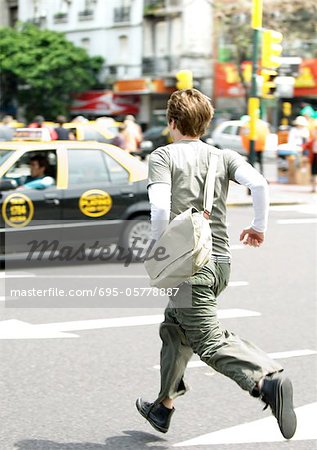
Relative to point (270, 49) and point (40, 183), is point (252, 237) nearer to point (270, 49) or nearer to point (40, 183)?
point (40, 183)

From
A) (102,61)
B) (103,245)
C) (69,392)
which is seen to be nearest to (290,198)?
(103,245)

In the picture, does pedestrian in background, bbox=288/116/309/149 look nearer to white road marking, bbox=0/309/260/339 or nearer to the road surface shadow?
white road marking, bbox=0/309/260/339

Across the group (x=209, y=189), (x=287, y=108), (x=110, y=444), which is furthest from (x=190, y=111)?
(x=287, y=108)

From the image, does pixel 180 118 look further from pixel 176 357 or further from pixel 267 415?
pixel 267 415

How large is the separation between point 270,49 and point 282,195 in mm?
3729

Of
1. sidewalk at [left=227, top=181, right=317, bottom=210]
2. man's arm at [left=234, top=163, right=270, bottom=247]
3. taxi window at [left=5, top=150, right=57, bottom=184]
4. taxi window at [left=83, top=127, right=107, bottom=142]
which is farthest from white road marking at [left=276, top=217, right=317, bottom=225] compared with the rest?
man's arm at [left=234, top=163, right=270, bottom=247]

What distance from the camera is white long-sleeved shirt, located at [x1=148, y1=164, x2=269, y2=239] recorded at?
4074 mm

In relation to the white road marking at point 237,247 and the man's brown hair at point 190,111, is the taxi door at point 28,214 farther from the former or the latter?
the man's brown hair at point 190,111

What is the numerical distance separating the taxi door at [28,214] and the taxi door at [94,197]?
13cm

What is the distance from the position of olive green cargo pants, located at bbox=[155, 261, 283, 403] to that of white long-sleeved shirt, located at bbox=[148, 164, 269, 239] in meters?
0.30

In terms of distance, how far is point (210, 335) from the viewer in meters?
4.20

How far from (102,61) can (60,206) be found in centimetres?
4622

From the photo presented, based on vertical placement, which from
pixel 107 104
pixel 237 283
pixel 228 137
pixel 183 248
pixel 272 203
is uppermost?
pixel 183 248

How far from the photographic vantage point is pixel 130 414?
4.94 m
